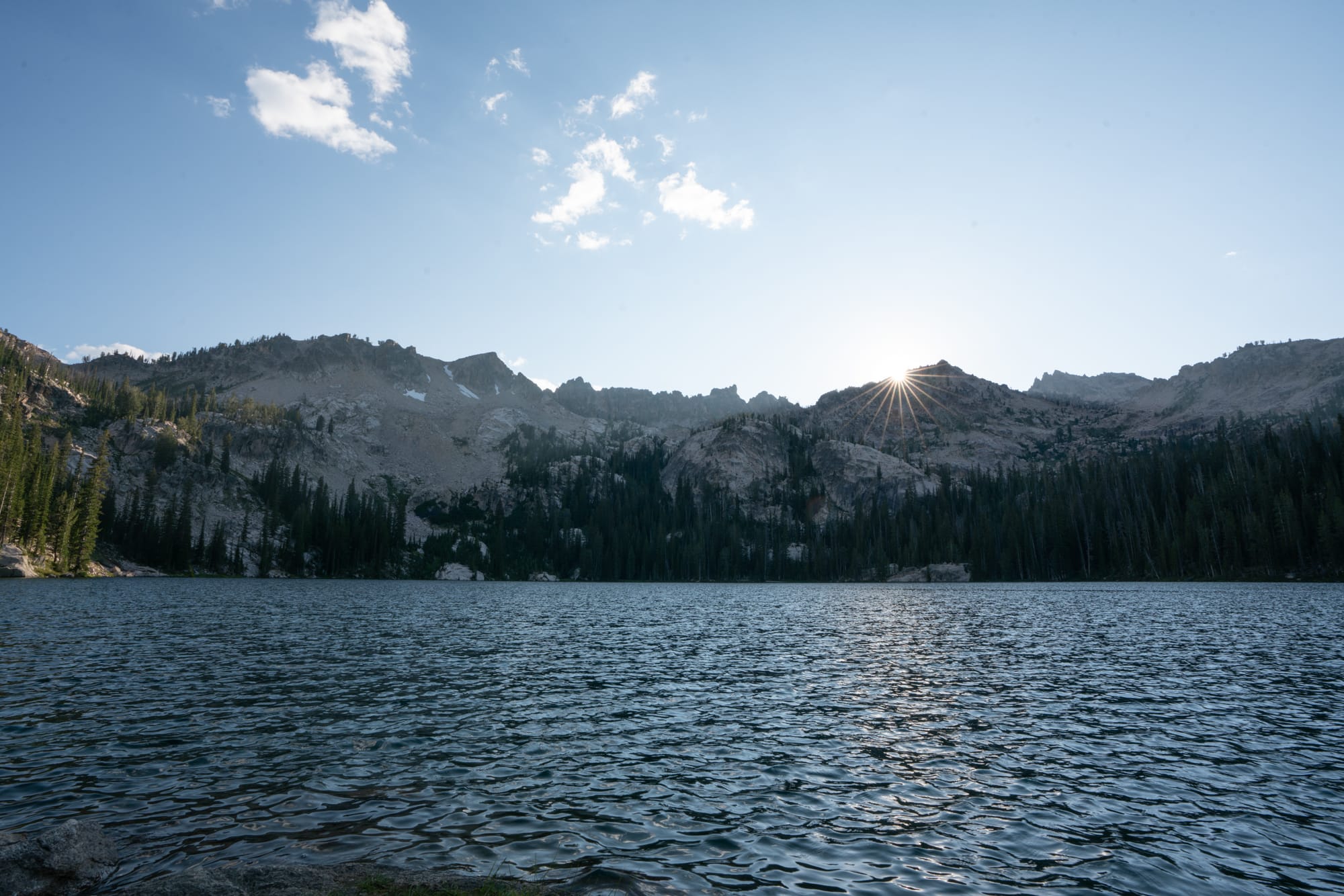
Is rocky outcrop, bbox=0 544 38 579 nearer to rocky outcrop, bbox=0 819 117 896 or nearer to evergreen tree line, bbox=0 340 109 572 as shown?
evergreen tree line, bbox=0 340 109 572

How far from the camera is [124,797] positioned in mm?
17844

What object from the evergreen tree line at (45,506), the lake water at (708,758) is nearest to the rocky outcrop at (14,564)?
the evergreen tree line at (45,506)

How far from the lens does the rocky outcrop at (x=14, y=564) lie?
12200 cm

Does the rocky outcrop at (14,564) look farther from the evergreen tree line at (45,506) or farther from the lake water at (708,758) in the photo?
the lake water at (708,758)

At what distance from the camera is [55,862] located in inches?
496

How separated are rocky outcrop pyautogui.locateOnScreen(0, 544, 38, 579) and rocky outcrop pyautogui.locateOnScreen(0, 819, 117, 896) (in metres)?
152

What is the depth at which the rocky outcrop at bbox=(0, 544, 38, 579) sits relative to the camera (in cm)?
12200

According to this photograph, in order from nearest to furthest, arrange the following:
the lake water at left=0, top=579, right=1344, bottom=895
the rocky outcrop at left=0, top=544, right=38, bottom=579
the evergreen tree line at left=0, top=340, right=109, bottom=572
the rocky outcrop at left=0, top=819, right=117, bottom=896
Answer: the rocky outcrop at left=0, top=819, right=117, bottom=896 < the lake water at left=0, top=579, right=1344, bottom=895 < the rocky outcrop at left=0, top=544, right=38, bottom=579 < the evergreen tree line at left=0, top=340, right=109, bottom=572

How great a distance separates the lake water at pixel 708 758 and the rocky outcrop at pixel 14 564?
10031cm

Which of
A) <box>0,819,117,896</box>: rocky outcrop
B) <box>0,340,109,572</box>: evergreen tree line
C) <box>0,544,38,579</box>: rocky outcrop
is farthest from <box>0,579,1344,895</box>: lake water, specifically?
<box>0,340,109,572</box>: evergreen tree line

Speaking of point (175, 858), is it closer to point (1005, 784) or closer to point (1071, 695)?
point (1005, 784)

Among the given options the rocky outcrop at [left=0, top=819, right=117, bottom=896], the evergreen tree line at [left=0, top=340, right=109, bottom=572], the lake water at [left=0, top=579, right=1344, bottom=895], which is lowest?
the lake water at [left=0, top=579, right=1344, bottom=895]

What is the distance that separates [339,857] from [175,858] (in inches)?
134

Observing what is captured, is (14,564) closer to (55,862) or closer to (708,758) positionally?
(55,862)
